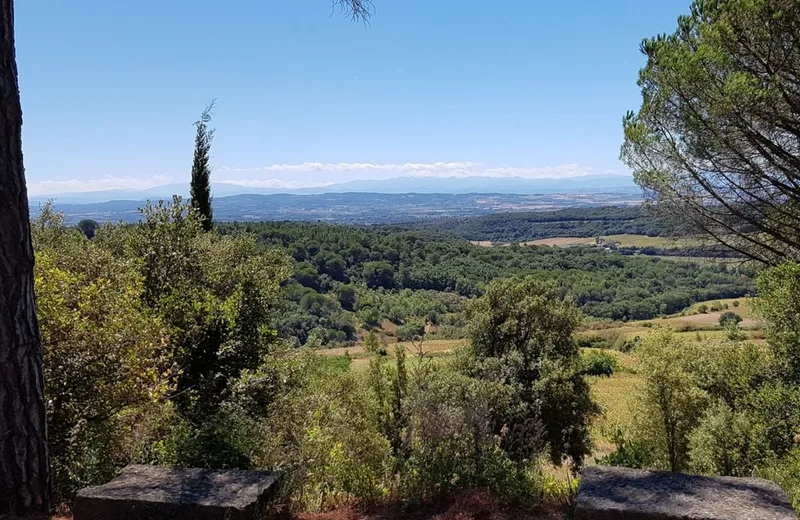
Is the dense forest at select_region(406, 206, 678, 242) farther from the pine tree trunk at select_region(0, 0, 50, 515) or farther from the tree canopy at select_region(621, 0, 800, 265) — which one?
the pine tree trunk at select_region(0, 0, 50, 515)

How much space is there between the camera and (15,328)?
11.3 ft

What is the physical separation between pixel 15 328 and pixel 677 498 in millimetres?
4240

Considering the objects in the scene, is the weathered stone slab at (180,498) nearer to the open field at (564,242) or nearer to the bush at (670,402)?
the bush at (670,402)

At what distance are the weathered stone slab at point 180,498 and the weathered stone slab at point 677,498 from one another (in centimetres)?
191

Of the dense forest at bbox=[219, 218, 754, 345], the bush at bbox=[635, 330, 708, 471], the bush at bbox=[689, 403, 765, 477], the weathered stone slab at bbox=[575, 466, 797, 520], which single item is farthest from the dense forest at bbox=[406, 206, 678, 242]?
the weathered stone slab at bbox=[575, 466, 797, 520]

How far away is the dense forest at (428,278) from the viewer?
63.6m

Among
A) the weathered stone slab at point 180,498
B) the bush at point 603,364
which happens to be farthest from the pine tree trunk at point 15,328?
the bush at point 603,364

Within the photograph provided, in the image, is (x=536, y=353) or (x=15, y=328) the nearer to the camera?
(x=15, y=328)

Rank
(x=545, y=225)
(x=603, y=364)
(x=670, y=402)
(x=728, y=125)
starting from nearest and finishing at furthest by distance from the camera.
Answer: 1. (x=728, y=125)
2. (x=670, y=402)
3. (x=603, y=364)
4. (x=545, y=225)

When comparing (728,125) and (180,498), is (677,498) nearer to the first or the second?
(180,498)

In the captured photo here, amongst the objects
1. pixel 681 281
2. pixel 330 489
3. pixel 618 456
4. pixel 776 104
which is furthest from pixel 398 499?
pixel 681 281

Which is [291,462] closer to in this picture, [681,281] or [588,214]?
[681,281]

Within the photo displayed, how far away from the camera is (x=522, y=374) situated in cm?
1559

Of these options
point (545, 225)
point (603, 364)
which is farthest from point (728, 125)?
point (545, 225)
